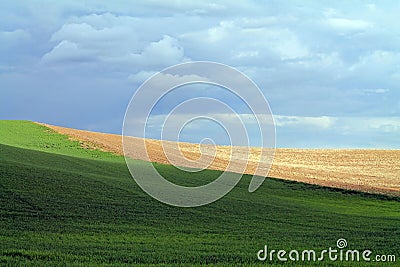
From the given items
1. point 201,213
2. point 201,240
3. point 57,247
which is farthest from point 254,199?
point 57,247

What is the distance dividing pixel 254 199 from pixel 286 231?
580 inches

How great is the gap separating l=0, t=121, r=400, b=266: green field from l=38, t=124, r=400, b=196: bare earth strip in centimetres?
703

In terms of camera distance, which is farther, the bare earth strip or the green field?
the bare earth strip

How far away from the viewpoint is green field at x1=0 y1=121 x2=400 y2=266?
18969 mm

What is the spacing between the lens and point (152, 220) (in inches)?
1177

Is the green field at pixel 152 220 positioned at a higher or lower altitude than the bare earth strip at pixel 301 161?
lower

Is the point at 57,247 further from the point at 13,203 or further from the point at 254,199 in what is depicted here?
the point at 254,199

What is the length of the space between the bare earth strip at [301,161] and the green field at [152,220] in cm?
703

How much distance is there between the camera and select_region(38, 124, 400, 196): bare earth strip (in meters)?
61.4

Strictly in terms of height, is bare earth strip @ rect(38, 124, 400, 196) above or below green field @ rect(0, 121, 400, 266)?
above

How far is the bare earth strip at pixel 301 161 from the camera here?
6141 centimetres

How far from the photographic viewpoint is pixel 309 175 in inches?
2514

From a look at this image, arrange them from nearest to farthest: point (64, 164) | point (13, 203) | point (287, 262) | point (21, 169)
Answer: point (287, 262) < point (13, 203) < point (21, 169) < point (64, 164)

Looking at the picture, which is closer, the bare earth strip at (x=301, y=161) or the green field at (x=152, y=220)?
the green field at (x=152, y=220)
